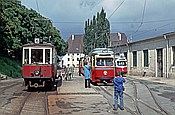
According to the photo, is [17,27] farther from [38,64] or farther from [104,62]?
[38,64]

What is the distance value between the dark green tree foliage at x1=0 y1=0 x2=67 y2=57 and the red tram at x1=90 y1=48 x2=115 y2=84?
55.6ft

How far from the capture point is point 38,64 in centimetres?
2033

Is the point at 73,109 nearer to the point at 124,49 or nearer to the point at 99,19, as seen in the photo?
the point at 124,49

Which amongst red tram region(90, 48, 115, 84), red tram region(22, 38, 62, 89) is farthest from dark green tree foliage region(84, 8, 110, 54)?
red tram region(22, 38, 62, 89)

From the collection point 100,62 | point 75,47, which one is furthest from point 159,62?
point 75,47

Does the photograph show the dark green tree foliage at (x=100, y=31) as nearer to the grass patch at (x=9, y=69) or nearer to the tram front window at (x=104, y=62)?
the grass patch at (x=9, y=69)

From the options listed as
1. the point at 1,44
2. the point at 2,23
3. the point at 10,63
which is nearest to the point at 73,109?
the point at 2,23

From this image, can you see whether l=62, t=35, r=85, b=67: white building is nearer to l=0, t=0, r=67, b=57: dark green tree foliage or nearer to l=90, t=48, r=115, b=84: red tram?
l=0, t=0, r=67, b=57: dark green tree foliage

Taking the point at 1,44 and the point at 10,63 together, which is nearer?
the point at 1,44

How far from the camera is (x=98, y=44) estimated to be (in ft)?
270

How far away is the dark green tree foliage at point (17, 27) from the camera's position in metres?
42.4

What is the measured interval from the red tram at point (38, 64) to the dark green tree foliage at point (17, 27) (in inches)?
768

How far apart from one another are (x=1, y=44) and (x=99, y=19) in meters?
39.7

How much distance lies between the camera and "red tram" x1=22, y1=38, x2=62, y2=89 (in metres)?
20.2
